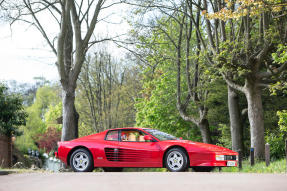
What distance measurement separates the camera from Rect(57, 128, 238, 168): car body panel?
11555mm

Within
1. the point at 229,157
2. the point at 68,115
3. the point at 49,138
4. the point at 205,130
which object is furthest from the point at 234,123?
the point at 49,138

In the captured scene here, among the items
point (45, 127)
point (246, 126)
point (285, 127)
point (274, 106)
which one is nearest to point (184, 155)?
point (285, 127)

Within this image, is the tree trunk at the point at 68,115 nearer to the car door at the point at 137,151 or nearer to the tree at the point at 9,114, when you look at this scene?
the car door at the point at 137,151

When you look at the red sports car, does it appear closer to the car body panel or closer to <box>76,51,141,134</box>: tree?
the car body panel

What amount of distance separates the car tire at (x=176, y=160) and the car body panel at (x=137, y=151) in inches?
4.8

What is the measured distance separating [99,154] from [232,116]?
11.7 meters

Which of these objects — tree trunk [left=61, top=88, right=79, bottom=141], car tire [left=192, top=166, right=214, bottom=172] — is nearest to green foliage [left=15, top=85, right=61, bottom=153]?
tree trunk [left=61, top=88, right=79, bottom=141]

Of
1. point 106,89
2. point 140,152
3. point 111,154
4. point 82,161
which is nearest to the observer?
point 140,152

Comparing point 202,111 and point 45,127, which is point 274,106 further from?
point 45,127

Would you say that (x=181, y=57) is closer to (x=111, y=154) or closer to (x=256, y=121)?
(x=256, y=121)

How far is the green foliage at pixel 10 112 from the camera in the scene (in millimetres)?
26094

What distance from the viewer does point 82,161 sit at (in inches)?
504

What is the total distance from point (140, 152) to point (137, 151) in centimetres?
10

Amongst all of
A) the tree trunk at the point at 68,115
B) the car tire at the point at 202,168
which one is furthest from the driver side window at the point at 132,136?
the tree trunk at the point at 68,115
